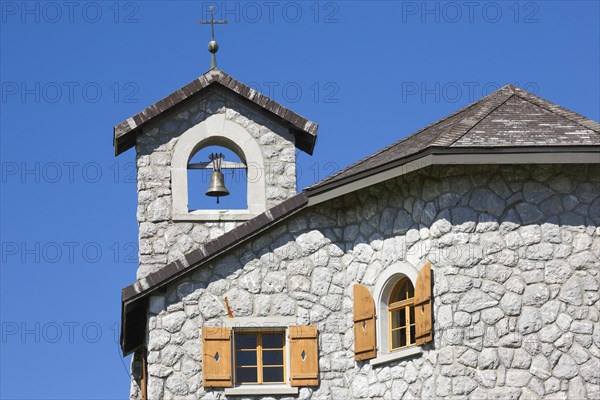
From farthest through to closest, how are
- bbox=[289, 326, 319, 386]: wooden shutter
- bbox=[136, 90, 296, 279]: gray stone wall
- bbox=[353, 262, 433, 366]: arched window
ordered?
1. bbox=[136, 90, 296, 279]: gray stone wall
2. bbox=[289, 326, 319, 386]: wooden shutter
3. bbox=[353, 262, 433, 366]: arched window

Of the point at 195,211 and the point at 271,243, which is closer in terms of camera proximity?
the point at 271,243

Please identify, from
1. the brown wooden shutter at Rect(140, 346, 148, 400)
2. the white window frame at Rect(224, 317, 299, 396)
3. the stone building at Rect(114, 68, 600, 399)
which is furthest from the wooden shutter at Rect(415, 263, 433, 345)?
the brown wooden shutter at Rect(140, 346, 148, 400)

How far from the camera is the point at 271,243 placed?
26453 mm

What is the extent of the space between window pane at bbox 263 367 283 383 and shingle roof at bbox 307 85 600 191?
2938mm

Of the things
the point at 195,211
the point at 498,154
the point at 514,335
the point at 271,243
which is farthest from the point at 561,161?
the point at 195,211

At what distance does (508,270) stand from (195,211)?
7.27 metres

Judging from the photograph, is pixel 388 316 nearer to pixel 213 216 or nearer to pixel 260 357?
pixel 260 357

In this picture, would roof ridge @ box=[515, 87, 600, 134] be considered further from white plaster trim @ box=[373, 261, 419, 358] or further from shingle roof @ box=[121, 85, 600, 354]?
white plaster trim @ box=[373, 261, 419, 358]

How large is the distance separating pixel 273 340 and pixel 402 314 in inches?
89.2

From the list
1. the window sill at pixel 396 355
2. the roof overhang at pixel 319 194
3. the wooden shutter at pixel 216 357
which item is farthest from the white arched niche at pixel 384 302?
the wooden shutter at pixel 216 357

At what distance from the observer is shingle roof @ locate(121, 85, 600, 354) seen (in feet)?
80.1

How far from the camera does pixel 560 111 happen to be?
2584 centimetres

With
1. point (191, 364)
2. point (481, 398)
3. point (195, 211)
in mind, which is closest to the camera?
point (481, 398)

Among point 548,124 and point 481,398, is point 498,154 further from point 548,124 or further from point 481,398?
point 481,398
